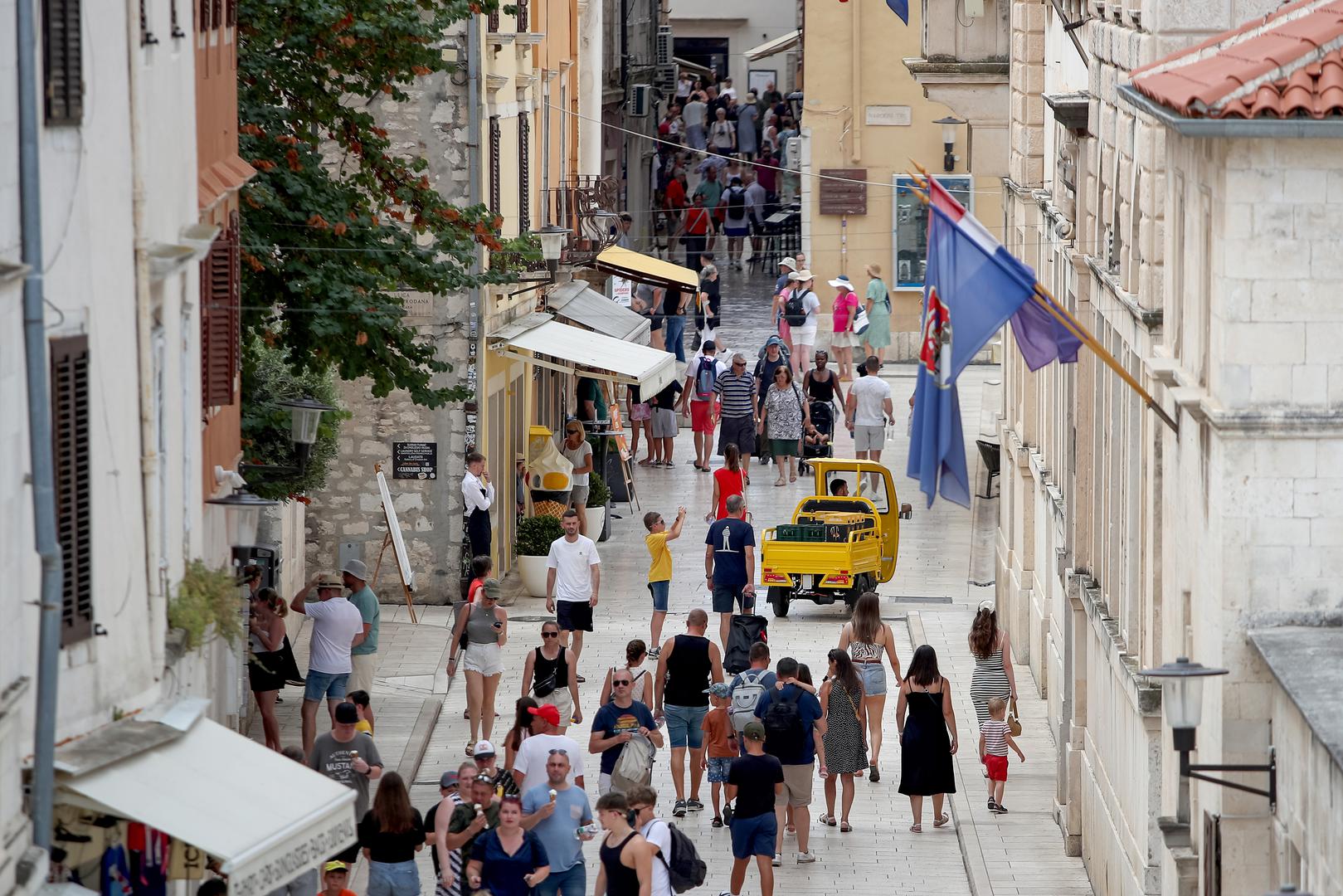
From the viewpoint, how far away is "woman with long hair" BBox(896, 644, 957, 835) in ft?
59.9

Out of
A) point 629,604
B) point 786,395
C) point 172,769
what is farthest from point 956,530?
point 172,769

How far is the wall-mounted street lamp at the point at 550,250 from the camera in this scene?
2784cm

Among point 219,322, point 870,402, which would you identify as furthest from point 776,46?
point 219,322

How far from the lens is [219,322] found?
15484 millimetres

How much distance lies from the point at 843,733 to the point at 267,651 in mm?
4585

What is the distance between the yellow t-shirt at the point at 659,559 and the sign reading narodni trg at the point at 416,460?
3.43m

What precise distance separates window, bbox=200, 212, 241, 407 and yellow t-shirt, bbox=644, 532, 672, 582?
7.60 metres

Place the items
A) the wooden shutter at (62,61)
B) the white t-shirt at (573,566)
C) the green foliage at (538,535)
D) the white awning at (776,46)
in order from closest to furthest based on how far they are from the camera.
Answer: the wooden shutter at (62,61)
the white t-shirt at (573,566)
the green foliage at (538,535)
the white awning at (776,46)

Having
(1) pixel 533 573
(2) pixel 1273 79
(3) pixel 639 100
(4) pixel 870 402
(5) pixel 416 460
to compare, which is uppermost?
(3) pixel 639 100

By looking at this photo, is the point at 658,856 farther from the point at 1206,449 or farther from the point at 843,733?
the point at 843,733

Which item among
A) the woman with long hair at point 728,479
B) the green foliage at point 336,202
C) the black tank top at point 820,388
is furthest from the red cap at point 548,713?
the black tank top at point 820,388

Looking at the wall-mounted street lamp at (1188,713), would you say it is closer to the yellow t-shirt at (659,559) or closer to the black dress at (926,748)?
the black dress at (926,748)

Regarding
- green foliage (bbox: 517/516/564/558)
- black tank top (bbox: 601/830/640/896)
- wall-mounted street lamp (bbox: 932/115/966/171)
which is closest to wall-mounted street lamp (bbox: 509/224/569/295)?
green foliage (bbox: 517/516/564/558)

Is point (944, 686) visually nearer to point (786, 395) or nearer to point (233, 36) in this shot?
point (233, 36)
